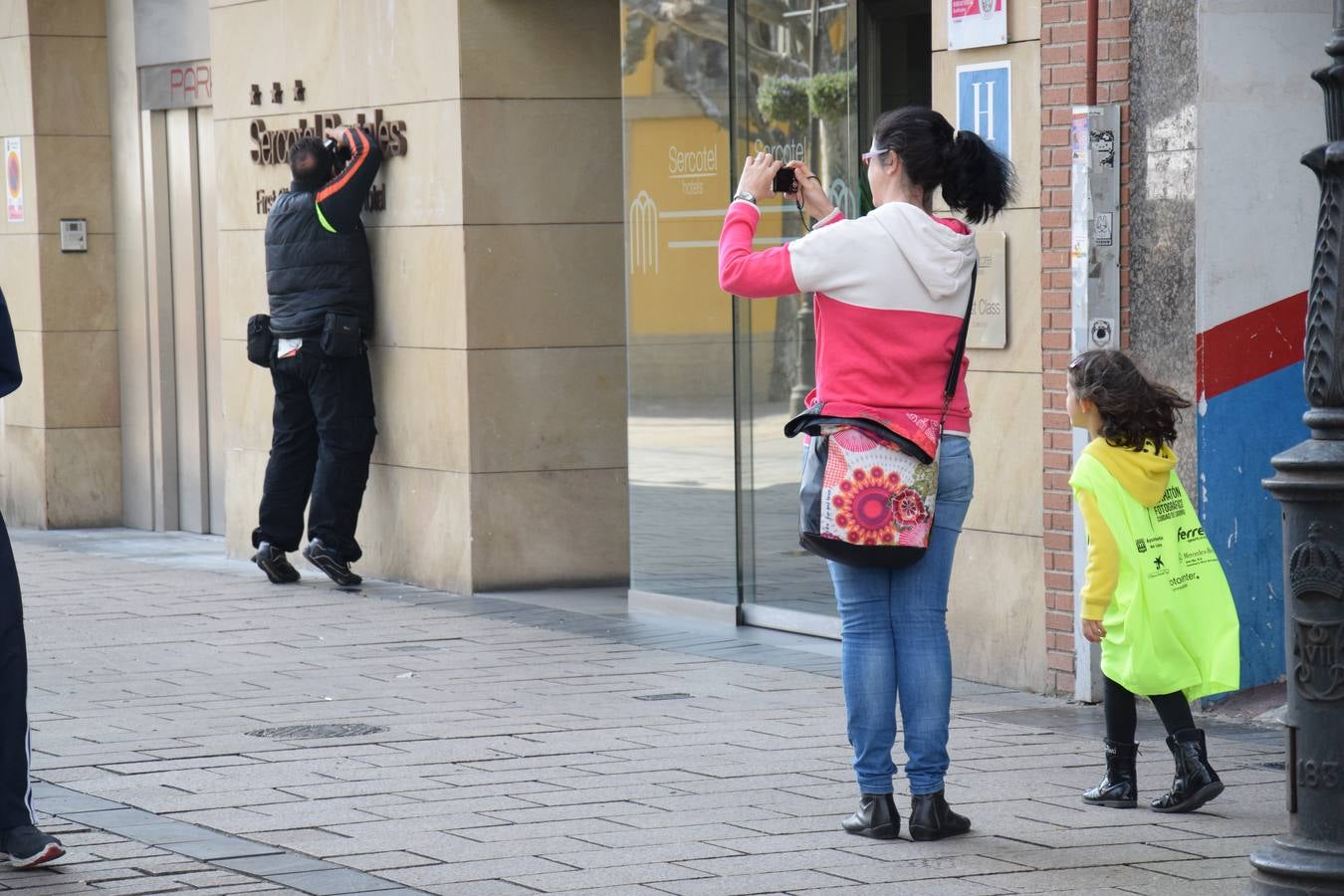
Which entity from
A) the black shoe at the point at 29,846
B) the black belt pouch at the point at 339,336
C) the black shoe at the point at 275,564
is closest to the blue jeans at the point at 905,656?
the black shoe at the point at 29,846

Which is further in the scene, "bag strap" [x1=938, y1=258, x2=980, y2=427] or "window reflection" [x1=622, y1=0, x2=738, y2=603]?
"window reflection" [x1=622, y1=0, x2=738, y2=603]

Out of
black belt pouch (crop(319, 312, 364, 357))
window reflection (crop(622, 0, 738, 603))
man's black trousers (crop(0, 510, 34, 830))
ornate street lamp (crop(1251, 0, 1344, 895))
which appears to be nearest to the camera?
ornate street lamp (crop(1251, 0, 1344, 895))

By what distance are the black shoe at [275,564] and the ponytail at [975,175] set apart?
21.2 feet

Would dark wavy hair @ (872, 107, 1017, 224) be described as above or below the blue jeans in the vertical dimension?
above

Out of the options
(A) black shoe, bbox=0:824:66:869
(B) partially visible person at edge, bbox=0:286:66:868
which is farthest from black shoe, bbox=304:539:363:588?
(A) black shoe, bbox=0:824:66:869

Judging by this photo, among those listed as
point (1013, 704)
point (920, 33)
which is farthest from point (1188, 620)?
point (920, 33)

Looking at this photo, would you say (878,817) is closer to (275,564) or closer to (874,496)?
(874,496)

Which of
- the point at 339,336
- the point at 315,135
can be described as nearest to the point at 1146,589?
the point at 339,336

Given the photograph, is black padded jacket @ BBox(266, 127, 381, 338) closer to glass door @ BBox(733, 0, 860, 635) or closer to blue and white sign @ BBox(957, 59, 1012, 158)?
glass door @ BBox(733, 0, 860, 635)

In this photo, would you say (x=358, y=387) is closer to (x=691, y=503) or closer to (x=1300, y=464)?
(x=691, y=503)

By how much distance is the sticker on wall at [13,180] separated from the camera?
604 inches

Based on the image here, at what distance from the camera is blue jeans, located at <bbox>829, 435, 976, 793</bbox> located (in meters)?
5.78

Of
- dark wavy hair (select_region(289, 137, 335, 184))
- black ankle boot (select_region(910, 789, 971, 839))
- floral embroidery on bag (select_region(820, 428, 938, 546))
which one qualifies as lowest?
black ankle boot (select_region(910, 789, 971, 839))

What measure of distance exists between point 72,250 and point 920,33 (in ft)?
25.5
